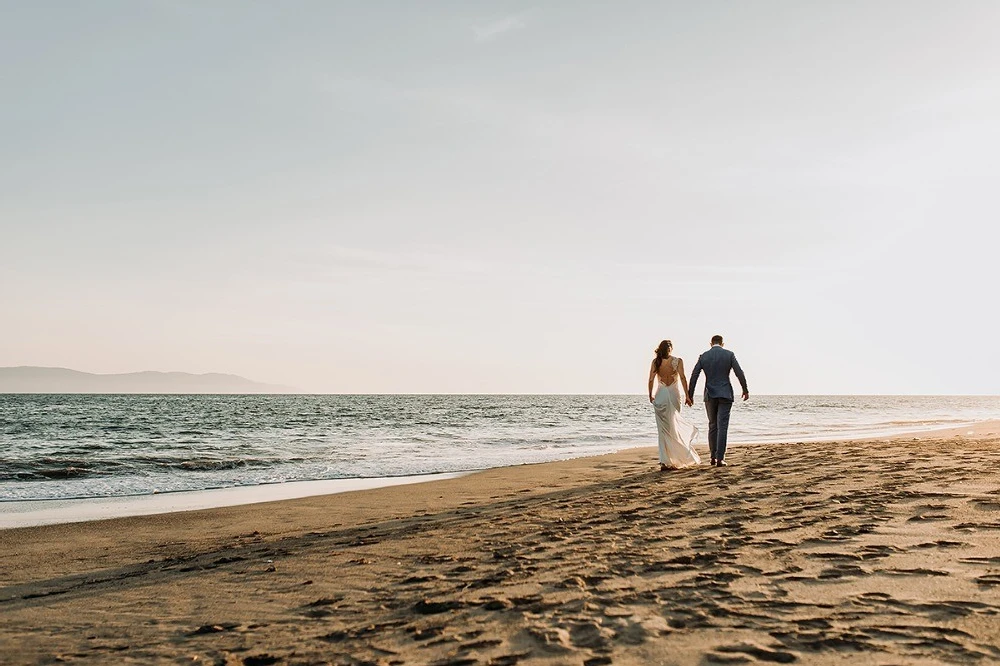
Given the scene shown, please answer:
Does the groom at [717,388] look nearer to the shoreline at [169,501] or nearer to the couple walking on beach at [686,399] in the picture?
the couple walking on beach at [686,399]

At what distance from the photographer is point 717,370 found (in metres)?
12.3

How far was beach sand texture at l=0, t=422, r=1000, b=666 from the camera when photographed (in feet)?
11.5

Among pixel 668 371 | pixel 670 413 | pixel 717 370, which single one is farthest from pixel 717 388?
pixel 670 413

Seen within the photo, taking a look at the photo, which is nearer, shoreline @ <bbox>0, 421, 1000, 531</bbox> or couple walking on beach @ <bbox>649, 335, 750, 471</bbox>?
shoreline @ <bbox>0, 421, 1000, 531</bbox>

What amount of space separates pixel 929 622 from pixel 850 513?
3.09 m

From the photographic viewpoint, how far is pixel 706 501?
768 cm

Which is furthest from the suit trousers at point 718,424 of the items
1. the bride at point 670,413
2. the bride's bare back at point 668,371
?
the bride's bare back at point 668,371

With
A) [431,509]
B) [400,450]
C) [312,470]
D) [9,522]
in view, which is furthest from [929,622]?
[400,450]

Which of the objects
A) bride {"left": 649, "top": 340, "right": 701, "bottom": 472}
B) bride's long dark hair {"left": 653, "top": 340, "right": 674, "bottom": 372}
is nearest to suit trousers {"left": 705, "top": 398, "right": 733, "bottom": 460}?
bride {"left": 649, "top": 340, "right": 701, "bottom": 472}

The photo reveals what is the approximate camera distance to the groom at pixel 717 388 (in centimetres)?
1197

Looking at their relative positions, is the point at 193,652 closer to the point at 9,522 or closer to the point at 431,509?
the point at 431,509

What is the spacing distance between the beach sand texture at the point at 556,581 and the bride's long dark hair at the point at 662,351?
3.35m

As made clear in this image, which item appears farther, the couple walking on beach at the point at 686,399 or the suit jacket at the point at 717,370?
the suit jacket at the point at 717,370

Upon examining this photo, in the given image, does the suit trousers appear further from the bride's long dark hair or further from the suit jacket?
the bride's long dark hair
